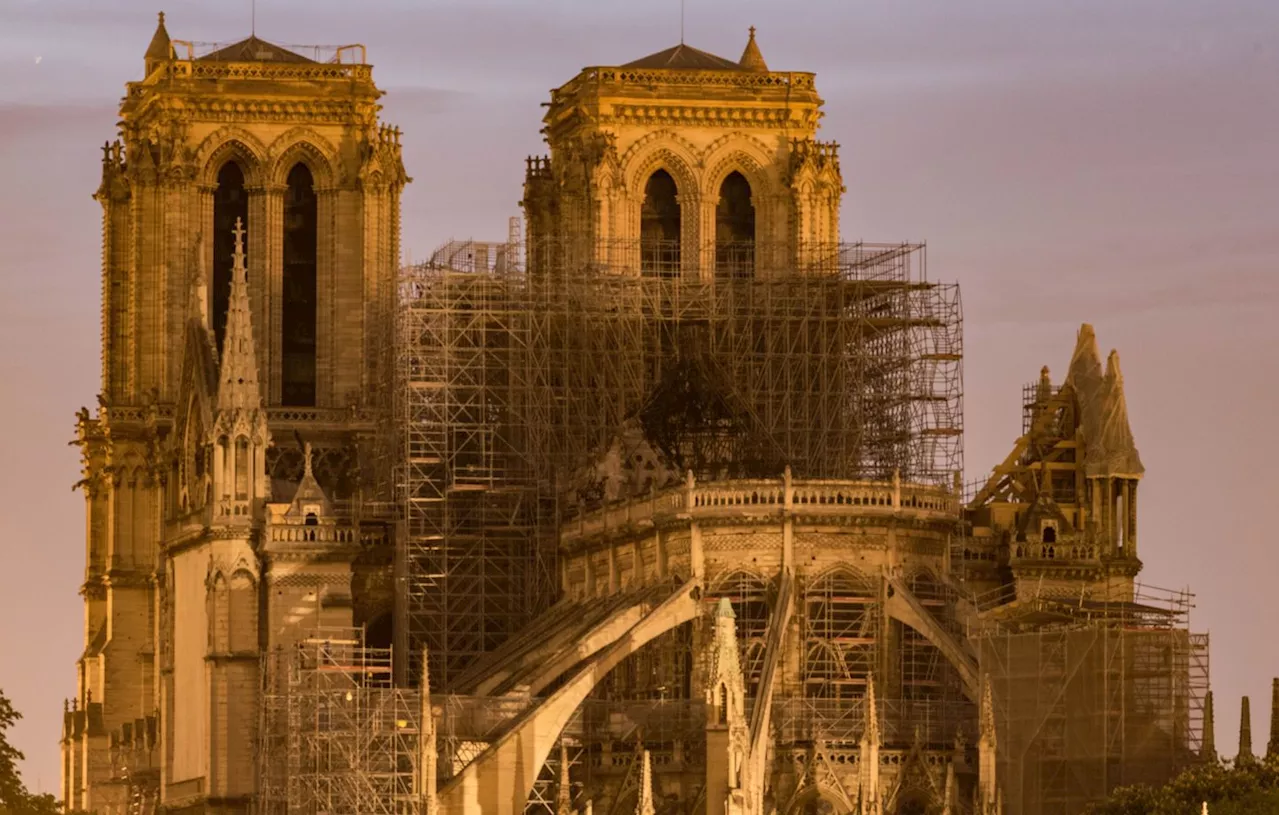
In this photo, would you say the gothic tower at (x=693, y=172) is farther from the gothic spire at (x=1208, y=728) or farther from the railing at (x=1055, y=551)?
the gothic spire at (x=1208, y=728)

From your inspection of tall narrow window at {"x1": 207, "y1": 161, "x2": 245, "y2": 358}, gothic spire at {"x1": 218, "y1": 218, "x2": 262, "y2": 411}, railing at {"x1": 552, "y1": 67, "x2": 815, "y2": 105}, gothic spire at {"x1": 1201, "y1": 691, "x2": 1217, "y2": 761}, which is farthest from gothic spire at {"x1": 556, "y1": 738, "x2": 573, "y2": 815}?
tall narrow window at {"x1": 207, "y1": 161, "x2": 245, "y2": 358}

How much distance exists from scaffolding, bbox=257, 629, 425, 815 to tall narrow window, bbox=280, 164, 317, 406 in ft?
56.4

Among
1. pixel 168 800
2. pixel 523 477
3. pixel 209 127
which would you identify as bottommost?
pixel 168 800

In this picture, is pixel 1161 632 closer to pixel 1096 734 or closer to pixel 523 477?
pixel 1096 734

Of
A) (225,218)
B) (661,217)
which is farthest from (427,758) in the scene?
(225,218)

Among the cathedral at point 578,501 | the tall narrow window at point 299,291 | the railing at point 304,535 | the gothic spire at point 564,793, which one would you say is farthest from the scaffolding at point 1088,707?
the tall narrow window at point 299,291

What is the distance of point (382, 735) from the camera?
362ft

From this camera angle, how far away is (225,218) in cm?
13325

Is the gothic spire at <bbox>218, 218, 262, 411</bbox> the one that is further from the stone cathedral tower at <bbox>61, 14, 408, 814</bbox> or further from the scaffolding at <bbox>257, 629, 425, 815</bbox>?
the scaffolding at <bbox>257, 629, 425, 815</bbox>

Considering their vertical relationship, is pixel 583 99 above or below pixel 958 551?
above

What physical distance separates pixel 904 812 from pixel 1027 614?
5227mm

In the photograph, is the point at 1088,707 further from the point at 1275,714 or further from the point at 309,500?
the point at 309,500

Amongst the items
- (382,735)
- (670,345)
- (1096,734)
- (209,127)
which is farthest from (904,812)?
(209,127)

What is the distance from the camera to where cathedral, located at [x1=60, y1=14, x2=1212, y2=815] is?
357 ft
